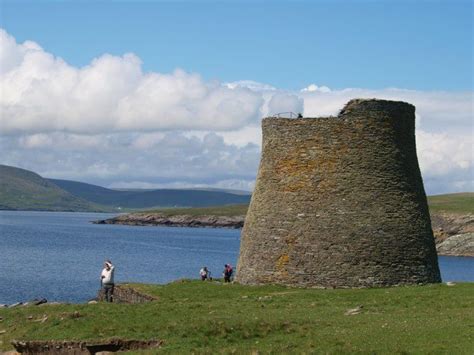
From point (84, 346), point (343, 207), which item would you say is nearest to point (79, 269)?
point (343, 207)

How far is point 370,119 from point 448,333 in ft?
58.8

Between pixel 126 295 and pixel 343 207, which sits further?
pixel 126 295

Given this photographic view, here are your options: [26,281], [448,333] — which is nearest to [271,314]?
[448,333]

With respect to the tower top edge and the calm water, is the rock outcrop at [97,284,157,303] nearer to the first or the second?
the tower top edge

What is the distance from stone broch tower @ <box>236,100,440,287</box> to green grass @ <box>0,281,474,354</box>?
8.87ft

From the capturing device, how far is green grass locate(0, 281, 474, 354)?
71.1ft

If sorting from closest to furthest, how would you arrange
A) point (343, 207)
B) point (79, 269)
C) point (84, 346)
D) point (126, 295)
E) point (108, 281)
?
point (84, 346) < point (108, 281) < point (343, 207) < point (126, 295) < point (79, 269)

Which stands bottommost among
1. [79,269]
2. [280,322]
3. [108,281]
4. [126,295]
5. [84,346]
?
[79,269]

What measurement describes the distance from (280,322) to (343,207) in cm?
1331

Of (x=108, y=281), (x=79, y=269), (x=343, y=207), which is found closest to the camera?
(x=108, y=281)

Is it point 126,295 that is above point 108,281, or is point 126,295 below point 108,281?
below

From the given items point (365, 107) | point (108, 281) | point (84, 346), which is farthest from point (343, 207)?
point (84, 346)

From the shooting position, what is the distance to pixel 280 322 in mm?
24797

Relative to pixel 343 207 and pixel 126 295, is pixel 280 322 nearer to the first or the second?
pixel 343 207
